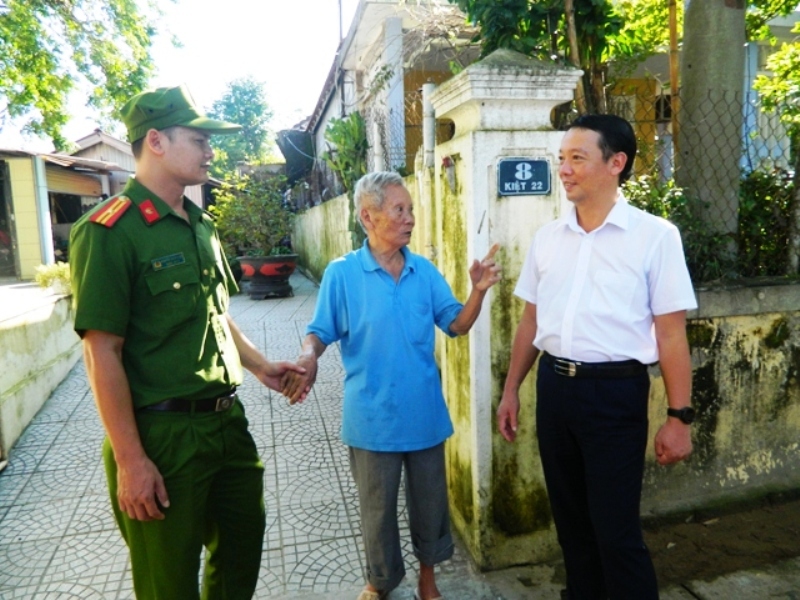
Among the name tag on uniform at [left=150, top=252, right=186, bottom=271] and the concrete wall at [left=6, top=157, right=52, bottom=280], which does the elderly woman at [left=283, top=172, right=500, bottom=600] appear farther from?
the concrete wall at [left=6, top=157, right=52, bottom=280]

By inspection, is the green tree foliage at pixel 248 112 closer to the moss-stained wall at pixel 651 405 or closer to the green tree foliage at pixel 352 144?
the green tree foliage at pixel 352 144

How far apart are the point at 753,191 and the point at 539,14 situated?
1.73m

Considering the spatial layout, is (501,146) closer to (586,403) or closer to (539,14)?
(586,403)

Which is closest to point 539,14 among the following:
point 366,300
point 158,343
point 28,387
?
point 366,300

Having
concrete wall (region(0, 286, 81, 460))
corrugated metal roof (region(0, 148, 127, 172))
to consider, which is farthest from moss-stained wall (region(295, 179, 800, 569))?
corrugated metal roof (region(0, 148, 127, 172))

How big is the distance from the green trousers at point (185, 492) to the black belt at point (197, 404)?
19mm

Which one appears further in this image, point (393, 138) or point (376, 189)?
point (393, 138)

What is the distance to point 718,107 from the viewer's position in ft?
11.5

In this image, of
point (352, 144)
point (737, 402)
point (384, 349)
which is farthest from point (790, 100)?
point (352, 144)

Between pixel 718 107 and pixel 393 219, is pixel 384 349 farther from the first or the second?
pixel 718 107

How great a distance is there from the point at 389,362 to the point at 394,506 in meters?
0.58

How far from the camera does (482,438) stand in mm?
2666

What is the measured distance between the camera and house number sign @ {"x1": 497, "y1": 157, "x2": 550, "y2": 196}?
250cm

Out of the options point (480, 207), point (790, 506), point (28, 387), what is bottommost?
point (790, 506)
